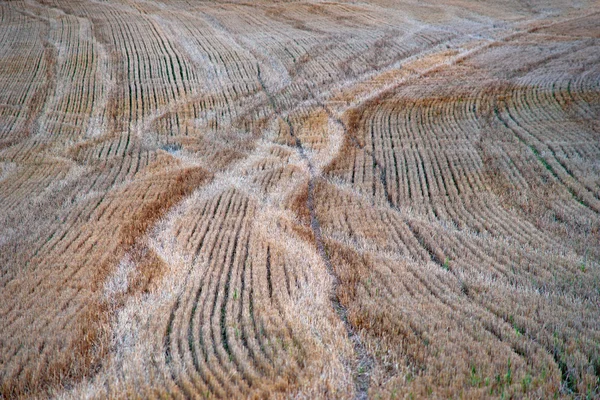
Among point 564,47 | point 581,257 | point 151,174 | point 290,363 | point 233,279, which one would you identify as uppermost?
point 564,47

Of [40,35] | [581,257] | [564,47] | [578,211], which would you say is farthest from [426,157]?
[40,35]

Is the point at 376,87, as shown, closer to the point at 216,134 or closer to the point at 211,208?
the point at 216,134

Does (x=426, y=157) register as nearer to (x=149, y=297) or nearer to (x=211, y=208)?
(x=211, y=208)

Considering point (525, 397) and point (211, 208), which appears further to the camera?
point (211, 208)

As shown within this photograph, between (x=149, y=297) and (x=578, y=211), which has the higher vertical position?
(x=578, y=211)

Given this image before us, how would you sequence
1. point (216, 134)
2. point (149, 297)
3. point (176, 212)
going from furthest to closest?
point (216, 134)
point (176, 212)
point (149, 297)

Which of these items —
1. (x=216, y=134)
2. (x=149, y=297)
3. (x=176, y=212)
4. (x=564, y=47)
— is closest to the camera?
(x=149, y=297)
